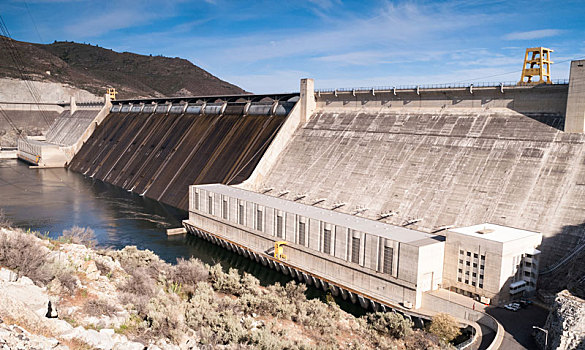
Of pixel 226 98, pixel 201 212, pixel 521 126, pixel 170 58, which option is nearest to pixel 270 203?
pixel 201 212

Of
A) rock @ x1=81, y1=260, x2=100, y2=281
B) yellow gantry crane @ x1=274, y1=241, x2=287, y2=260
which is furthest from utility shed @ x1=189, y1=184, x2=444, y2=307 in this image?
rock @ x1=81, y1=260, x2=100, y2=281

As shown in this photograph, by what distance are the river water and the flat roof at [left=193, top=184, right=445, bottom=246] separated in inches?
157

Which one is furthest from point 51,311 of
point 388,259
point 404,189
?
point 404,189

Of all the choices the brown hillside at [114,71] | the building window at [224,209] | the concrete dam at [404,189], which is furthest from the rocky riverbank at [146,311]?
the brown hillside at [114,71]

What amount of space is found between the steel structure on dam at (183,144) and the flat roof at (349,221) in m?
7.92

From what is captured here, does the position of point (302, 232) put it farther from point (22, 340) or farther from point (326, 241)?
point (22, 340)

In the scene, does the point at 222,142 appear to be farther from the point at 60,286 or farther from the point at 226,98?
the point at 60,286

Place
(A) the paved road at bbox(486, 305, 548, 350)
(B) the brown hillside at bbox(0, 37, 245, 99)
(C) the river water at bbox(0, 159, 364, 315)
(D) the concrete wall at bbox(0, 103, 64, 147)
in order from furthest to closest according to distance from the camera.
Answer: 1. (B) the brown hillside at bbox(0, 37, 245, 99)
2. (D) the concrete wall at bbox(0, 103, 64, 147)
3. (C) the river water at bbox(0, 159, 364, 315)
4. (A) the paved road at bbox(486, 305, 548, 350)

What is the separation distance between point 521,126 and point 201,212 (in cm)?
2328

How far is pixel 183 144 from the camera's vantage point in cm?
5384

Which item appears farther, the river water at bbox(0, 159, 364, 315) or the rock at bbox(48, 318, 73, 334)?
the river water at bbox(0, 159, 364, 315)

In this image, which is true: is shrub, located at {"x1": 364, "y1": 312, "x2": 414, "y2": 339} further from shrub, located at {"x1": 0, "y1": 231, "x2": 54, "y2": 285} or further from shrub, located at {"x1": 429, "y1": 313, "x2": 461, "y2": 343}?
shrub, located at {"x1": 0, "y1": 231, "x2": 54, "y2": 285}

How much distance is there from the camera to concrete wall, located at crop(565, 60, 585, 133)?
27.7 m

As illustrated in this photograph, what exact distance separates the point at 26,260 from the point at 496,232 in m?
20.2
